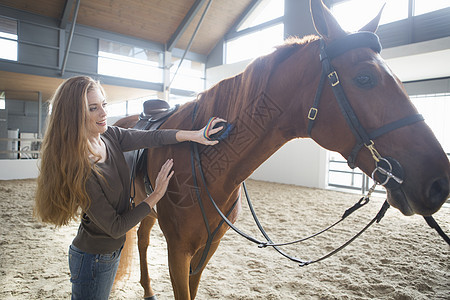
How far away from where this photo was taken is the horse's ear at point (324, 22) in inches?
35.0

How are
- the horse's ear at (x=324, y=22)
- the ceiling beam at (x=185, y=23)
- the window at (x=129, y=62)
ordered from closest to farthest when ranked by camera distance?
the horse's ear at (x=324, y=22) → the ceiling beam at (x=185, y=23) → the window at (x=129, y=62)

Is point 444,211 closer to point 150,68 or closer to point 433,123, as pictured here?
point 433,123

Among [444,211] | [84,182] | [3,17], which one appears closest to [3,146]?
[3,17]

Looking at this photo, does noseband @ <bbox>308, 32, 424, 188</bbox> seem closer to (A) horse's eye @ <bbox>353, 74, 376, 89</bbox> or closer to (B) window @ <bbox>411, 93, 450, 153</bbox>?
(A) horse's eye @ <bbox>353, 74, 376, 89</bbox>

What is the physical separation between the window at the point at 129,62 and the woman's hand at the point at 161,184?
→ 28.1 ft

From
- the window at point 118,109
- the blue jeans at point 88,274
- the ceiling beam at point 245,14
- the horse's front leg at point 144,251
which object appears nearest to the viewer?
the blue jeans at point 88,274

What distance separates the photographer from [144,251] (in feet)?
6.81

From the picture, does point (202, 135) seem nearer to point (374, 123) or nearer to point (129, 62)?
point (374, 123)

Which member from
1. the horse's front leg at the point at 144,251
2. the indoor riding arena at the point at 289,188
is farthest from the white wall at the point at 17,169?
the horse's front leg at the point at 144,251

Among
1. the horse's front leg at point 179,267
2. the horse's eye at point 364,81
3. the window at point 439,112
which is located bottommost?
the horse's front leg at point 179,267

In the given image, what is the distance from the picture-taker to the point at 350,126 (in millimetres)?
831

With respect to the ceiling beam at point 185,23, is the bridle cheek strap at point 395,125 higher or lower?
lower

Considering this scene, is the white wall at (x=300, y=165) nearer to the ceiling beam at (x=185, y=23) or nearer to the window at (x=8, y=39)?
the ceiling beam at (x=185, y=23)

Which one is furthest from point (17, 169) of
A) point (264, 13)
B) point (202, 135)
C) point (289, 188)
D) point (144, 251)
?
point (264, 13)
